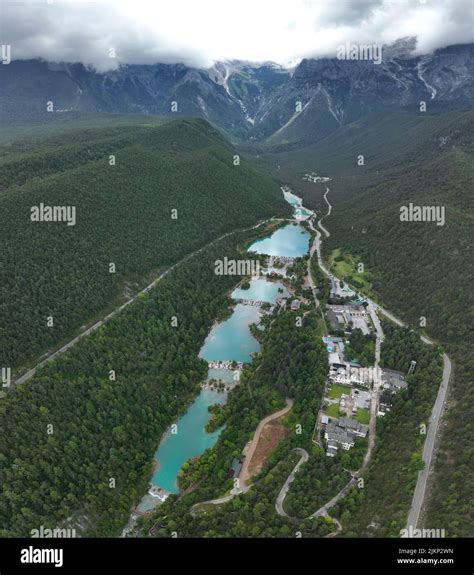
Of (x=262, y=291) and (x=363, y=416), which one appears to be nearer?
(x=363, y=416)

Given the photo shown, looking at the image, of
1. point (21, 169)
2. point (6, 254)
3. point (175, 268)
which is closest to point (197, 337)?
point (175, 268)

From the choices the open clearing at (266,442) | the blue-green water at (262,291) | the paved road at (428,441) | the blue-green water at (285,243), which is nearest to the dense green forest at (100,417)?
the open clearing at (266,442)

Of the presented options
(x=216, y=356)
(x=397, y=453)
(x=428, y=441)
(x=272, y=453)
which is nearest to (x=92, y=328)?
(x=216, y=356)

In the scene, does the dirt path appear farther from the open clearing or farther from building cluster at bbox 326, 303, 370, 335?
building cluster at bbox 326, 303, 370, 335

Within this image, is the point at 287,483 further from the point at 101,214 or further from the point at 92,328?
the point at 101,214

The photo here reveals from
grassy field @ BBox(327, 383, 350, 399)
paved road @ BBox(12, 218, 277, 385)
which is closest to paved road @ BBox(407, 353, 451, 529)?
grassy field @ BBox(327, 383, 350, 399)

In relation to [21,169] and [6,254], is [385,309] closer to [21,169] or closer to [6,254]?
[6,254]
